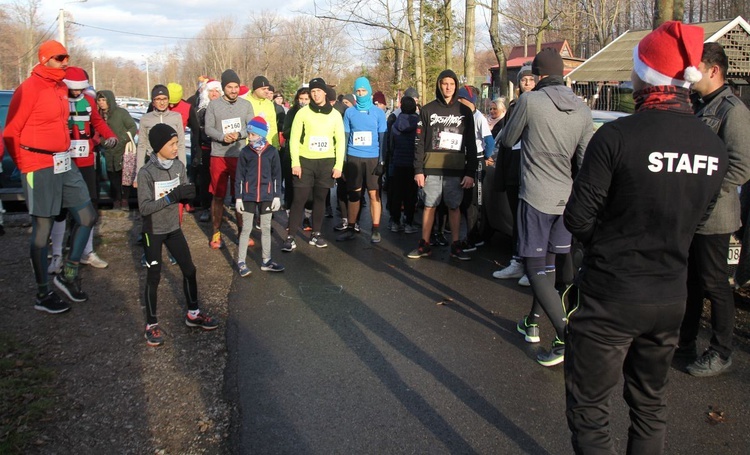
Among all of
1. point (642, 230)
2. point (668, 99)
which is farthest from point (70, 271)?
point (668, 99)

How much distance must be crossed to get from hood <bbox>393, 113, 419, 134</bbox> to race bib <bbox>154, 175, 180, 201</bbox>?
383cm

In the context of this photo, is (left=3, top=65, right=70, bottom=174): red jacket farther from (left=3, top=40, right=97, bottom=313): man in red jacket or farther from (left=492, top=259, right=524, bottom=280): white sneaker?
(left=492, top=259, right=524, bottom=280): white sneaker

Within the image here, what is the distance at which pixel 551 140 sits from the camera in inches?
170

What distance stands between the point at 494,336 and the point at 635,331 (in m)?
2.53

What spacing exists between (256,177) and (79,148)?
1.85 meters

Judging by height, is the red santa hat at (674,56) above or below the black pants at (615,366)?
above

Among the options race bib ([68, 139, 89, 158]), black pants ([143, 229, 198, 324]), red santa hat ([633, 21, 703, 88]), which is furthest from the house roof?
black pants ([143, 229, 198, 324])

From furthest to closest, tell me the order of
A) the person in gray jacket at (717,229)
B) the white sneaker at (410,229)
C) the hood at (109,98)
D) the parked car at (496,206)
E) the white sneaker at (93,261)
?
the hood at (109,98) < the white sneaker at (410,229) < the parked car at (496,206) < the white sneaker at (93,261) < the person in gray jacket at (717,229)

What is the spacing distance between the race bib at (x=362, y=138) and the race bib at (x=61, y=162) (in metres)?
3.67

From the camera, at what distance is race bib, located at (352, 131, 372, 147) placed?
8078 mm

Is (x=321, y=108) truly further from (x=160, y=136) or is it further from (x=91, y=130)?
(x=160, y=136)

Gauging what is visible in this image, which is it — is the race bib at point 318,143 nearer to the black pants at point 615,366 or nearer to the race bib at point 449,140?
the race bib at point 449,140

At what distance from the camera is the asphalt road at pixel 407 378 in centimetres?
333

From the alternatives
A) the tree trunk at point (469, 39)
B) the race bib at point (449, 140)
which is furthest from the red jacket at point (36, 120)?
the tree trunk at point (469, 39)
